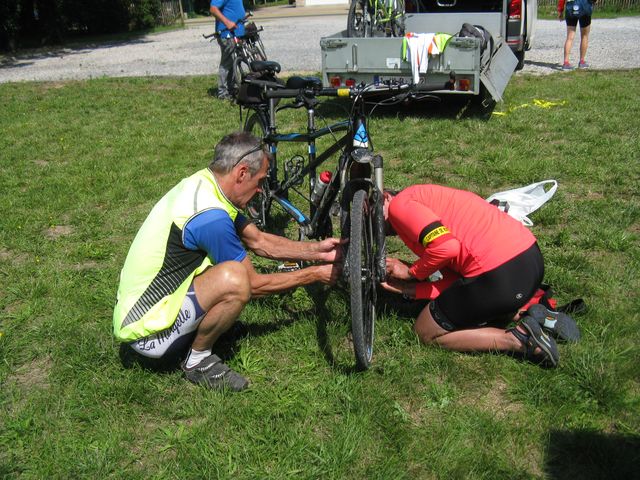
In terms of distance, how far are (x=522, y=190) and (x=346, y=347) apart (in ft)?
8.30

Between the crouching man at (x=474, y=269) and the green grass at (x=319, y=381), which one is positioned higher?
the crouching man at (x=474, y=269)

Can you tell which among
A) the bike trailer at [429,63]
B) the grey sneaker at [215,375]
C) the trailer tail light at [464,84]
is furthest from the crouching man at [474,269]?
the trailer tail light at [464,84]

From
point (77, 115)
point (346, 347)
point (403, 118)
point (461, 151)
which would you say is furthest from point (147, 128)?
point (346, 347)

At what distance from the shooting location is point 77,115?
955 cm

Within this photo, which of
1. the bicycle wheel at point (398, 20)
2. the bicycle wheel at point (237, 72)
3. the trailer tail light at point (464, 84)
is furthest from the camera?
the bicycle wheel at point (398, 20)

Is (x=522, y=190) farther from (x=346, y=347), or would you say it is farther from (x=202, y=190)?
(x=202, y=190)

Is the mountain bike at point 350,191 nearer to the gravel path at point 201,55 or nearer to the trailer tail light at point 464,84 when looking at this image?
the trailer tail light at point 464,84

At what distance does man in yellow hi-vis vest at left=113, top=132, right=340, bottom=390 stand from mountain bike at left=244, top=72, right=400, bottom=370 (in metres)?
0.53

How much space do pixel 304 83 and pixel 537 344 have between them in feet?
6.88

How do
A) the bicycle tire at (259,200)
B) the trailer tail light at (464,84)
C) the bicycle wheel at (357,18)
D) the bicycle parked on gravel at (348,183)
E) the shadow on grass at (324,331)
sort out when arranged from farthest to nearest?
the bicycle wheel at (357,18)
the trailer tail light at (464,84)
the bicycle tire at (259,200)
the shadow on grass at (324,331)
the bicycle parked on gravel at (348,183)

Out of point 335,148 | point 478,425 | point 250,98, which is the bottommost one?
point 478,425

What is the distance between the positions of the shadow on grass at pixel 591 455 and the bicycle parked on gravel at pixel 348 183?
0.98 metres

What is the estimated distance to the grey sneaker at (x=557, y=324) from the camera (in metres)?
3.22

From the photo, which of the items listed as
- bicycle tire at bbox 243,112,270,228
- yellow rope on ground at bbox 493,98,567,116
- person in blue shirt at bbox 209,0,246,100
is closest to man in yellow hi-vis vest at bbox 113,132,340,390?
bicycle tire at bbox 243,112,270,228
